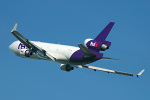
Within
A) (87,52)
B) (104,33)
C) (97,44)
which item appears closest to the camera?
(87,52)

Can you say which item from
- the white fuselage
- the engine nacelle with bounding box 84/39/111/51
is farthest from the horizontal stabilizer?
the white fuselage

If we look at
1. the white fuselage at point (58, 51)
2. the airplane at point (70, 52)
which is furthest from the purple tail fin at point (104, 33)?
the white fuselage at point (58, 51)

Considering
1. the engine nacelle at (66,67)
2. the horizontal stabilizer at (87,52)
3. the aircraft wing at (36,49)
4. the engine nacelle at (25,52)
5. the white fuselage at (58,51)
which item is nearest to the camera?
the horizontal stabilizer at (87,52)

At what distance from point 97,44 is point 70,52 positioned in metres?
6.06

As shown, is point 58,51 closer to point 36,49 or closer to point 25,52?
point 36,49

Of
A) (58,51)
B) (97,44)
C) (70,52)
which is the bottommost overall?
(70,52)

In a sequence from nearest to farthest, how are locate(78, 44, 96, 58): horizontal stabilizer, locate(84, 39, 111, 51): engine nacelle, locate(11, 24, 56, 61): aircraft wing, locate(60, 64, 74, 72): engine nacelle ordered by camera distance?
locate(78, 44, 96, 58): horizontal stabilizer
locate(84, 39, 111, 51): engine nacelle
locate(11, 24, 56, 61): aircraft wing
locate(60, 64, 74, 72): engine nacelle

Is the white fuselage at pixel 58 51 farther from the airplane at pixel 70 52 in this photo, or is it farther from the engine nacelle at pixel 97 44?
the engine nacelle at pixel 97 44

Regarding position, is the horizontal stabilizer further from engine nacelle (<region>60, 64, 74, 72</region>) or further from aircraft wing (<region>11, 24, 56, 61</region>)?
engine nacelle (<region>60, 64, 74, 72</region>)

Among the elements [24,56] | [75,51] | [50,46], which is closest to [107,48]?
[75,51]

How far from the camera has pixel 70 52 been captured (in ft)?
206

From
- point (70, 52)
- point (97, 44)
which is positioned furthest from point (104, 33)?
point (70, 52)

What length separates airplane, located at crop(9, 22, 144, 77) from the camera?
2333 inches

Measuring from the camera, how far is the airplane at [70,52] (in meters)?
59.2
